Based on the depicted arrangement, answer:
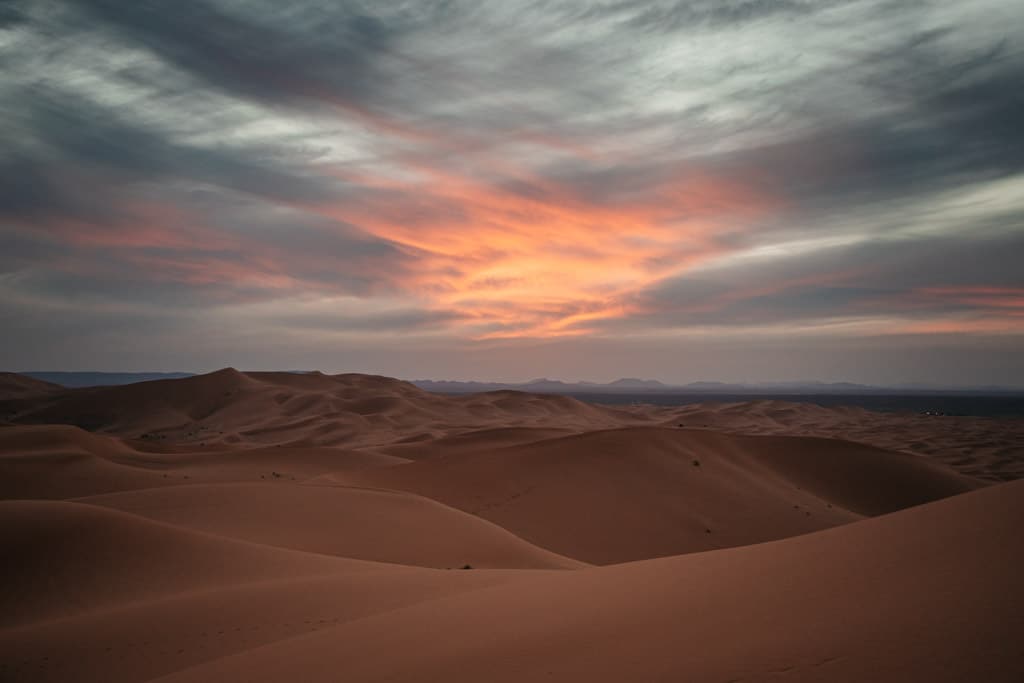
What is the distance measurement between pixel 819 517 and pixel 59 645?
2566 cm

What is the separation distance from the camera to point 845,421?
79.9 meters

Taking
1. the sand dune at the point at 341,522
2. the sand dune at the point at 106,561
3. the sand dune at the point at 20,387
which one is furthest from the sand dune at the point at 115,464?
the sand dune at the point at 20,387

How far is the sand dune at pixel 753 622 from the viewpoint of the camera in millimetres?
4227

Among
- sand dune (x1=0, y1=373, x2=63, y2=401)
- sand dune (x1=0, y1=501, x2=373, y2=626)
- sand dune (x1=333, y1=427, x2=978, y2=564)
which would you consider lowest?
sand dune (x1=333, y1=427, x2=978, y2=564)

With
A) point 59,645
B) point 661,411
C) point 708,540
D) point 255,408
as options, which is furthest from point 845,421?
point 59,645

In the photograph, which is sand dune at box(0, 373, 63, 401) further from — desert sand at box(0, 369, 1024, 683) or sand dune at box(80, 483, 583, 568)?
sand dune at box(80, 483, 583, 568)

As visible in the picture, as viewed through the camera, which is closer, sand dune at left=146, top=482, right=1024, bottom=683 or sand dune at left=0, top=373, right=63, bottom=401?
sand dune at left=146, top=482, right=1024, bottom=683

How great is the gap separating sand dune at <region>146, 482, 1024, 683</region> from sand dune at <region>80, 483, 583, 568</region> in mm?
7912

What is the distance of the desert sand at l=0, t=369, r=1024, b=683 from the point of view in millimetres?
4938

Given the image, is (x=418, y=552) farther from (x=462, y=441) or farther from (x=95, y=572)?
(x=462, y=441)

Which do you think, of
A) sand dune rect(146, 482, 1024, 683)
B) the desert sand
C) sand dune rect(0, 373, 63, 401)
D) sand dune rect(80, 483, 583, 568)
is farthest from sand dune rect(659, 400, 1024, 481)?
sand dune rect(0, 373, 63, 401)

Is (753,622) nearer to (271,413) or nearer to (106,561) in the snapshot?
(106,561)

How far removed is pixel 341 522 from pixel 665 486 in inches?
567

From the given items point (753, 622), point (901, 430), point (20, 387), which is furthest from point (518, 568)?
point (20, 387)
